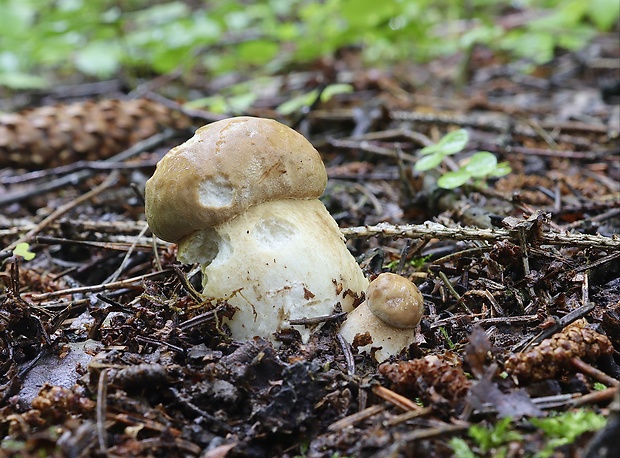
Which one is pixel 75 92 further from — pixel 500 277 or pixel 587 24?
pixel 587 24

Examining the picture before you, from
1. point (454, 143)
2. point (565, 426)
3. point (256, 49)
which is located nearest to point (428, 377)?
point (565, 426)

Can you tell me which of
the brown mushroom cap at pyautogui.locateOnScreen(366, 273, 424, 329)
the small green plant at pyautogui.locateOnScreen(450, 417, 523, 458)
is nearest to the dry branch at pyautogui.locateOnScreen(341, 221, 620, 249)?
the brown mushroom cap at pyautogui.locateOnScreen(366, 273, 424, 329)

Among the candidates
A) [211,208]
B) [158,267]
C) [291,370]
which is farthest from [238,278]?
[158,267]

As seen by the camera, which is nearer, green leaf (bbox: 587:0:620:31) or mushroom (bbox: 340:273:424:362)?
mushroom (bbox: 340:273:424:362)

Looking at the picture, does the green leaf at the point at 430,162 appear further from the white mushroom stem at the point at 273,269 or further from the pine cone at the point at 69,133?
the pine cone at the point at 69,133

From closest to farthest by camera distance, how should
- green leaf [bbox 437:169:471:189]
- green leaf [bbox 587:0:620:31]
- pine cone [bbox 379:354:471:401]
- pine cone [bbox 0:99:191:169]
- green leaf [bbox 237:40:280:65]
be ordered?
pine cone [bbox 379:354:471:401] < green leaf [bbox 437:169:471:189] < pine cone [bbox 0:99:191:169] < green leaf [bbox 587:0:620:31] < green leaf [bbox 237:40:280:65]

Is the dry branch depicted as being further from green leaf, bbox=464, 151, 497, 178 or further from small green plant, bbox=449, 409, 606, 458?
small green plant, bbox=449, 409, 606, 458
